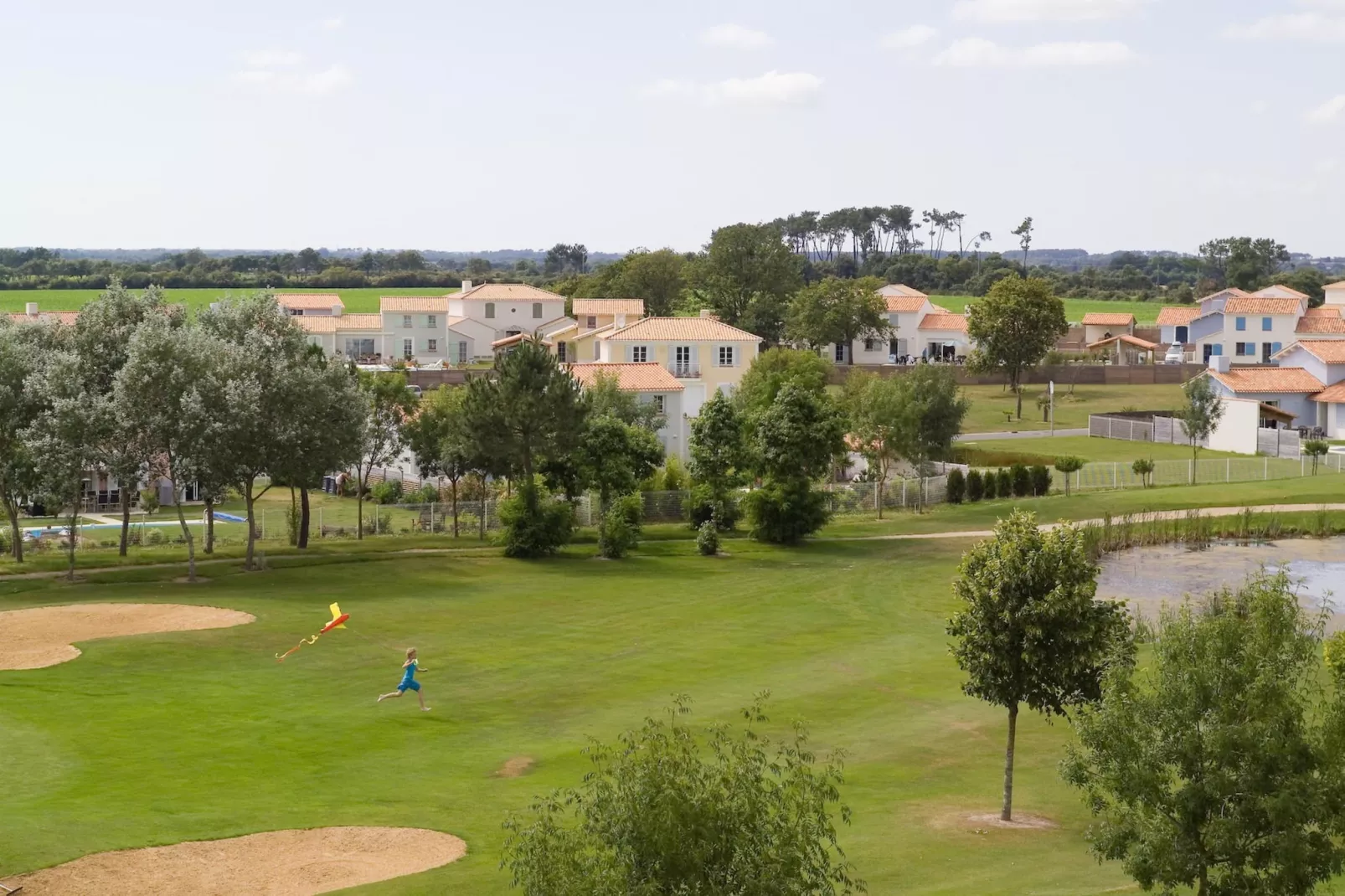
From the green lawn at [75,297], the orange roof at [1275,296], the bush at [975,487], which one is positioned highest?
the green lawn at [75,297]

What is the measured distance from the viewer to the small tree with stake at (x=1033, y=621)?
83.3 ft

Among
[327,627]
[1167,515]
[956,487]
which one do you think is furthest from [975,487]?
[327,627]

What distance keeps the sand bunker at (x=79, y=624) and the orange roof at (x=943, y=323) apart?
9736 cm

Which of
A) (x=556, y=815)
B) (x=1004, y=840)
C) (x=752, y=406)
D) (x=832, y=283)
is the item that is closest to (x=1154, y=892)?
(x=1004, y=840)

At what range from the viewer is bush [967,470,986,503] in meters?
68.9

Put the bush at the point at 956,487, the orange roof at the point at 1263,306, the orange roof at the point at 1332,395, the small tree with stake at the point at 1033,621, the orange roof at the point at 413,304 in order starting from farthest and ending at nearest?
1. the orange roof at the point at 413,304
2. the orange roof at the point at 1263,306
3. the orange roof at the point at 1332,395
4. the bush at the point at 956,487
5. the small tree with stake at the point at 1033,621

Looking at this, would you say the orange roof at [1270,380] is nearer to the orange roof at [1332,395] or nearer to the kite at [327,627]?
the orange roof at [1332,395]

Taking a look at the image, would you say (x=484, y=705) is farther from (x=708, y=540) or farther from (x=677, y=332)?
(x=677, y=332)

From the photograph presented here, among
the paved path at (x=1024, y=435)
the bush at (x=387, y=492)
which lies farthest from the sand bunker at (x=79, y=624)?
the paved path at (x=1024, y=435)

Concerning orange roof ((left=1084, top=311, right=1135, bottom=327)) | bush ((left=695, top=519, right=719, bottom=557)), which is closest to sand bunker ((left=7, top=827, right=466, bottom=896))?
bush ((left=695, top=519, right=719, bottom=557))

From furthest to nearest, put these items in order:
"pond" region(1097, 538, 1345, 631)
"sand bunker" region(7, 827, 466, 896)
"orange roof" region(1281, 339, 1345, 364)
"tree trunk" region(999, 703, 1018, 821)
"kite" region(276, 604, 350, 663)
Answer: "orange roof" region(1281, 339, 1345, 364) → "pond" region(1097, 538, 1345, 631) → "kite" region(276, 604, 350, 663) → "tree trunk" region(999, 703, 1018, 821) → "sand bunker" region(7, 827, 466, 896)

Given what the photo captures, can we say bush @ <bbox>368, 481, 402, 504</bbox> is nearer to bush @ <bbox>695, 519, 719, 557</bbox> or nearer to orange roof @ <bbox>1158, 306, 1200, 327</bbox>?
bush @ <bbox>695, 519, 719, 557</bbox>

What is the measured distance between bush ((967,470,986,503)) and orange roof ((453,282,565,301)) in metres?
74.3

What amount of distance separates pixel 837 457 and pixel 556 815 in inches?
1400
